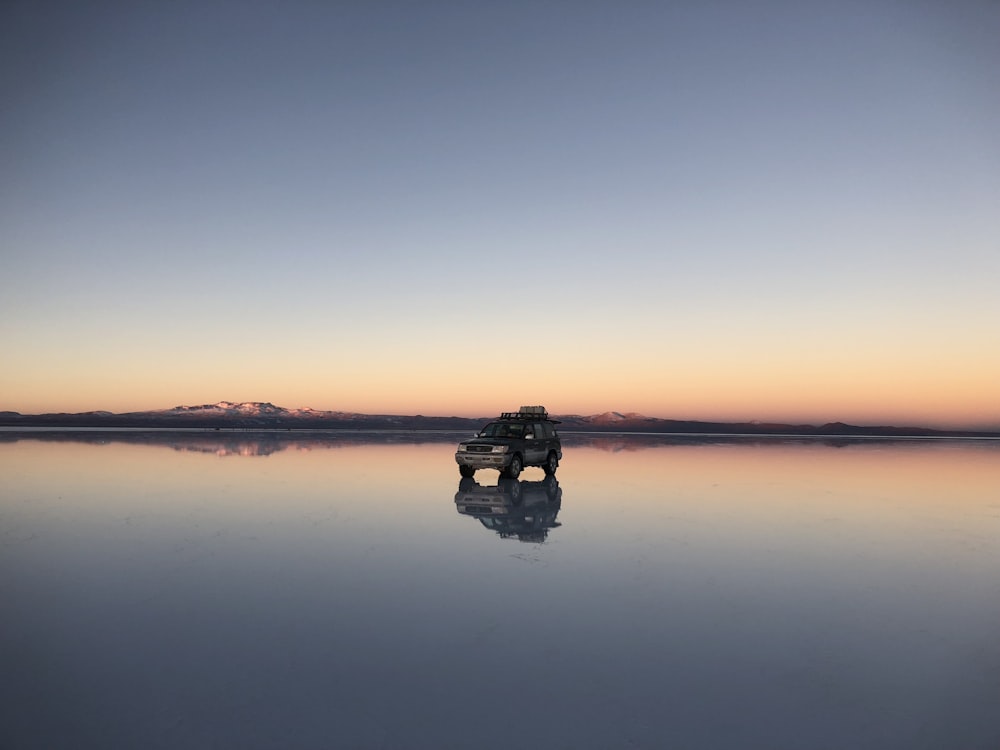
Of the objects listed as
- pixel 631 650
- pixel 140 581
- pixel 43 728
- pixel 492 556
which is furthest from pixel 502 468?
pixel 43 728

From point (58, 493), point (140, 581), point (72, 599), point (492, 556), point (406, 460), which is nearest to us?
point (72, 599)

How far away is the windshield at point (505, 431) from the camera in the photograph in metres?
24.5

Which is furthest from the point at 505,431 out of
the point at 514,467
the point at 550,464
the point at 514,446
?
the point at 550,464

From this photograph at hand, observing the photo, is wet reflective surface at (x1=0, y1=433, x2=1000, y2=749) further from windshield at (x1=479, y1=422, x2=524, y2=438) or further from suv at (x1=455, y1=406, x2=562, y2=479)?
Answer: windshield at (x1=479, y1=422, x2=524, y2=438)

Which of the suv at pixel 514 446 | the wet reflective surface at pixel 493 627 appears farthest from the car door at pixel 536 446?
the wet reflective surface at pixel 493 627

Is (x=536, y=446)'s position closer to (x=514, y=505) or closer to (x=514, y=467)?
(x=514, y=467)

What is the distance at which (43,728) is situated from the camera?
4949 millimetres

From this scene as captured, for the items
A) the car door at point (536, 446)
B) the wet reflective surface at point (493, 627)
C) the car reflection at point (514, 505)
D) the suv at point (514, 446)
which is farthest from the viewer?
the car door at point (536, 446)

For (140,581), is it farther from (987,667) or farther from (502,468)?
(502,468)

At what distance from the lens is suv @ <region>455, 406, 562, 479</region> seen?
22.5 metres

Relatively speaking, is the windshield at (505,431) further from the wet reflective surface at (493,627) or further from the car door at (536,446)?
the wet reflective surface at (493,627)

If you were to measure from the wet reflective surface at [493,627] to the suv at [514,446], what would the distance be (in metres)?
5.81

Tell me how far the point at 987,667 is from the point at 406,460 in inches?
1165

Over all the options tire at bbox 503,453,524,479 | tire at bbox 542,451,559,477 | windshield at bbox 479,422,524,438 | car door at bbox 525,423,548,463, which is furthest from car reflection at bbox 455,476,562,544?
windshield at bbox 479,422,524,438
